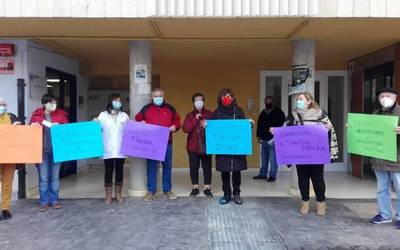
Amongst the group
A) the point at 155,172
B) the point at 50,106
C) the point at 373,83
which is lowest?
the point at 155,172

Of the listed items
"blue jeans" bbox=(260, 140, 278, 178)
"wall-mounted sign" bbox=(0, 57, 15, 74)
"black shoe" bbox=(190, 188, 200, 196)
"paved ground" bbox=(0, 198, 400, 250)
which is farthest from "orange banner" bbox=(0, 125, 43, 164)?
"blue jeans" bbox=(260, 140, 278, 178)

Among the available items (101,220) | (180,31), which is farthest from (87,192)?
(180,31)

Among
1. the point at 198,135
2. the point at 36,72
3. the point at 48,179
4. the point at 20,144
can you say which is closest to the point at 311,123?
the point at 198,135

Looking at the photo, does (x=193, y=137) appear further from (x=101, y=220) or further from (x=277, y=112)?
(x=277, y=112)

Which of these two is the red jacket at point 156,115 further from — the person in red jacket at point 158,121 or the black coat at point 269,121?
the black coat at point 269,121

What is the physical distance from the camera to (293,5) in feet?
20.0

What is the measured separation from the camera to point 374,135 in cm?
604

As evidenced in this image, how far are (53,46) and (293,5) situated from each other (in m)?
4.47

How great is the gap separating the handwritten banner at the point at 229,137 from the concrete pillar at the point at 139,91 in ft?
4.31

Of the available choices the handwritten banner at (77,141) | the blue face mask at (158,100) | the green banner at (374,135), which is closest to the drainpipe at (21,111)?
the handwritten banner at (77,141)

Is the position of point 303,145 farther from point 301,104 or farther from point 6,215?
point 6,215

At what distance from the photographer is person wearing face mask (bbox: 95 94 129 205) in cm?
700

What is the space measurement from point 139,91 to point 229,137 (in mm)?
1756

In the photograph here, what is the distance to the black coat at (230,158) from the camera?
6906 mm
